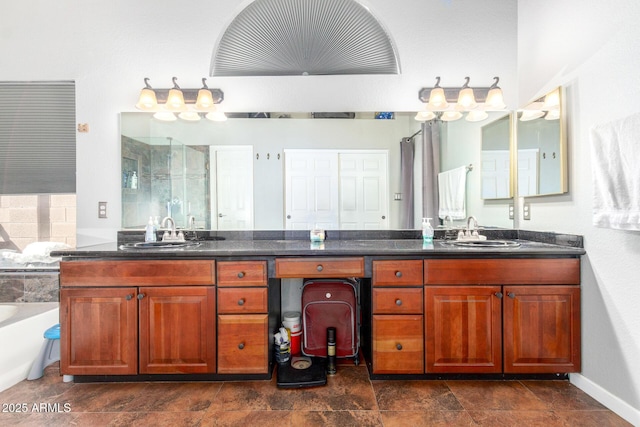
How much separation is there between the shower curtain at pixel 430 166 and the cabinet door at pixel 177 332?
1.67m

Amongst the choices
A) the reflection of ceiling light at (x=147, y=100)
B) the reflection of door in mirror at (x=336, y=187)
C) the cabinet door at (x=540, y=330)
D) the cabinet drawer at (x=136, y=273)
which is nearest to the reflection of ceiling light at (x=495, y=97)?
the reflection of door in mirror at (x=336, y=187)

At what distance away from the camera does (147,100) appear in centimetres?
216

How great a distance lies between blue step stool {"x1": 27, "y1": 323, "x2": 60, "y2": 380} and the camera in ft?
5.95

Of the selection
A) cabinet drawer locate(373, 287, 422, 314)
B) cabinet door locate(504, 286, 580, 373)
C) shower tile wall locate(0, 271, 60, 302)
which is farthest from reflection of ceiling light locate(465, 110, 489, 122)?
shower tile wall locate(0, 271, 60, 302)

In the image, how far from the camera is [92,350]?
1.70 meters

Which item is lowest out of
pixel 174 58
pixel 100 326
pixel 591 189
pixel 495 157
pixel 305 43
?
pixel 100 326

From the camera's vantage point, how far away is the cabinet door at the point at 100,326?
1689mm

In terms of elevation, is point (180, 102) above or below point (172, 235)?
above

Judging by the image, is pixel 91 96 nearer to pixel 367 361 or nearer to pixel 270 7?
pixel 270 7

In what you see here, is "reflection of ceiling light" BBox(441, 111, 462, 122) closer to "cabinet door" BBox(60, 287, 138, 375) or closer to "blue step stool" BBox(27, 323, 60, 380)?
"cabinet door" BBox(60, 287, 138, 375)

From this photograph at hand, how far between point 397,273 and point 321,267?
0.44 metres

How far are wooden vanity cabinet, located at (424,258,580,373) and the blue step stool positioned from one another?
7.55 feet

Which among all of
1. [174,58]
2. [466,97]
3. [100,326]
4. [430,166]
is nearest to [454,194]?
[430,166]

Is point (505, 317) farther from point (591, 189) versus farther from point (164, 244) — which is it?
point (164, 244)
